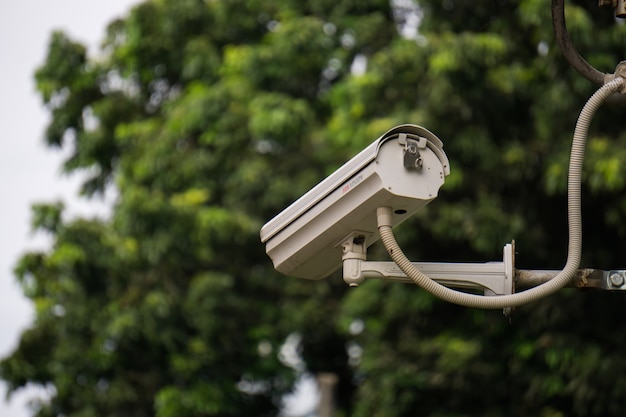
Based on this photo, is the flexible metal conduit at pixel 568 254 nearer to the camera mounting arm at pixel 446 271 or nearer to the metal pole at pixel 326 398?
the camera mounting arm at pixel 446 271

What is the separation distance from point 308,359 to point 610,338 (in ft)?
10.8

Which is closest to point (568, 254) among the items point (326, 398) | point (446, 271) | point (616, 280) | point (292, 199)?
point (616, 280)

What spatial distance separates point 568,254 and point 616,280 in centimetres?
12

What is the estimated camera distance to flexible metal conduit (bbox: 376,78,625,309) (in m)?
2.53

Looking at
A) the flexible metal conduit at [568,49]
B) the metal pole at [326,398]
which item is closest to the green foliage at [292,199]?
the metal pole at [326,398]

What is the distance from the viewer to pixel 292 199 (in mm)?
8820

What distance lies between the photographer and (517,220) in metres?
7.12

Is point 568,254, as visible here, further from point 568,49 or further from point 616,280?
point 568,49

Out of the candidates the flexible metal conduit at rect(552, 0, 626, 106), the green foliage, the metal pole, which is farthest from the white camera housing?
the green foliage

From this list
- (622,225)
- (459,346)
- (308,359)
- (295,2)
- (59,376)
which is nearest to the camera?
(622,225)

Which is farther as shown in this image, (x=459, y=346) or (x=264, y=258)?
(x=264, y=258)

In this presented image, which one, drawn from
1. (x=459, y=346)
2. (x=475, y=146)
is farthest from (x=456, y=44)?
(x=459, y=346)

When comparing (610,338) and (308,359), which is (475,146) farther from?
(308,359)

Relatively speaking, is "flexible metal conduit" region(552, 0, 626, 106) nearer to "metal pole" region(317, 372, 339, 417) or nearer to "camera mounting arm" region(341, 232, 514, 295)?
"camera mounting arm" region(341, 232, 514, 295)
